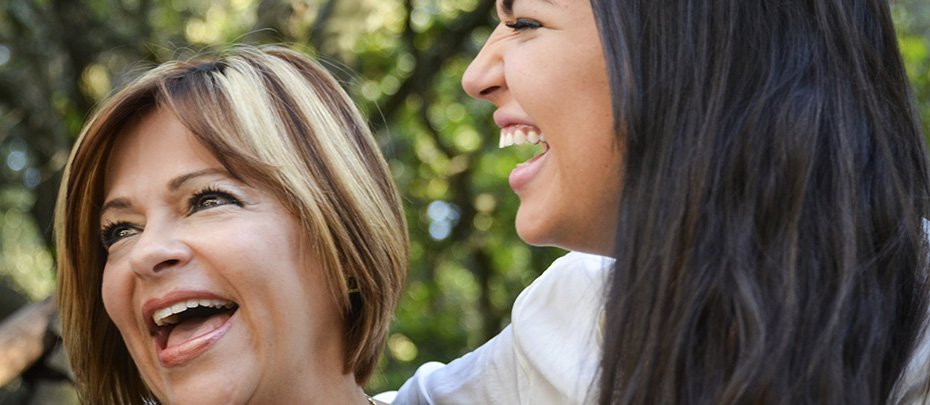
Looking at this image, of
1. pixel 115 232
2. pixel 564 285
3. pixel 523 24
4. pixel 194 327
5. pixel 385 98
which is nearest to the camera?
pixel 523 24

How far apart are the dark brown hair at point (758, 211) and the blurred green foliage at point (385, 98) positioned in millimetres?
2516

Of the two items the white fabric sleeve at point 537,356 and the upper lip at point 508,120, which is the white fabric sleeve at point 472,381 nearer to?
the white fabric sleeve at point 537,356

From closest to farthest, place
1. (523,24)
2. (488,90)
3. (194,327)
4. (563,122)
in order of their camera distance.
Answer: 1. (563,122)
2. (523,24)
3. (488,90)
4. (194,327)

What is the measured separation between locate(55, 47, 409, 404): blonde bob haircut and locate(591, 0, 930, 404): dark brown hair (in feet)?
2.84

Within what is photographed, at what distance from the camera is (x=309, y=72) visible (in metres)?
2.42

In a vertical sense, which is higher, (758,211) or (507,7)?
(507,7)

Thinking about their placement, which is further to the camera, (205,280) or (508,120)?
(205,280)

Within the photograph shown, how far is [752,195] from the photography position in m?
1.46

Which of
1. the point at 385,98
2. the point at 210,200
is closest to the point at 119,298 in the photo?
the point at 210,200

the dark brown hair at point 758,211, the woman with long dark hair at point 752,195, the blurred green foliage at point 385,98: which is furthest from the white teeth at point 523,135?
the blurred green foliage at point 385,98

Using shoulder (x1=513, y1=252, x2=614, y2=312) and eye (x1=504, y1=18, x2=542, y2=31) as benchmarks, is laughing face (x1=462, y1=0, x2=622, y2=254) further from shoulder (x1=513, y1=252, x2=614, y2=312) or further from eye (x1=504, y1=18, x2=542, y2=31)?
shoulder (x1=513, y1=252, x2=614, y2=312)

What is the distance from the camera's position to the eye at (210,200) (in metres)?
2.11

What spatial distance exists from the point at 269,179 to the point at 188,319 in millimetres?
374

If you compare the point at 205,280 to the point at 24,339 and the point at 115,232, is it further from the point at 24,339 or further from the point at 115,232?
the point at 24,339
